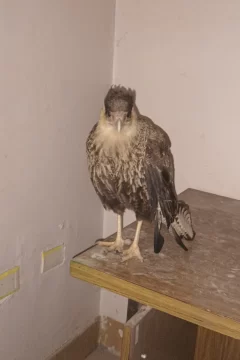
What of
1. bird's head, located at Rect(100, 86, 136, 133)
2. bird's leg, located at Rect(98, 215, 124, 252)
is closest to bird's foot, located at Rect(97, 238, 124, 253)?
bird's leg, located at Rect(98, 215, 124, 252)

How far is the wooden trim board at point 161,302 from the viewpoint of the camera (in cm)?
90

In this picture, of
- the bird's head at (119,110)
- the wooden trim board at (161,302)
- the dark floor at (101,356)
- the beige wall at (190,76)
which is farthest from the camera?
the dark floor at (101,356)

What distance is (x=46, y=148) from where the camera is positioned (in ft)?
4.56

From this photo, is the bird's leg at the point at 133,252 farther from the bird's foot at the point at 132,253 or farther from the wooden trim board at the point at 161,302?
the wooden trim board at the point at 161,302

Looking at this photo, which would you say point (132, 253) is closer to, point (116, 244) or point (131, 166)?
point (116, 244)

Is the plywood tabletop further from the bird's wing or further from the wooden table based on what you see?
the bird's wing

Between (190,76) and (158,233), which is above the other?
(190,76)

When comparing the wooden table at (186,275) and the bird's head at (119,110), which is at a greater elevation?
the bird's head at (119,110)

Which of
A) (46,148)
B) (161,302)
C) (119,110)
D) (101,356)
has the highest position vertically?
(119,110)

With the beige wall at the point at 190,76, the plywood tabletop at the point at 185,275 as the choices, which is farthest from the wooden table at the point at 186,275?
the beige wall at the point at 190,76

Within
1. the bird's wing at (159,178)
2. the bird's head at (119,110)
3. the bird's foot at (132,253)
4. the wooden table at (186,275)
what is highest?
the bird's head at (119,110)

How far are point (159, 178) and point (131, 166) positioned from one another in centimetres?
8

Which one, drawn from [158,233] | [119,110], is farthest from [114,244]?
[119,110]

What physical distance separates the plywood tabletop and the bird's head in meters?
0.32
